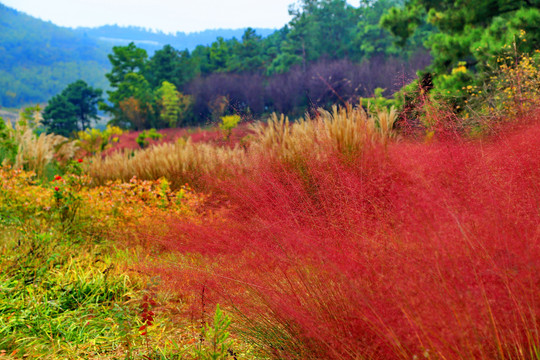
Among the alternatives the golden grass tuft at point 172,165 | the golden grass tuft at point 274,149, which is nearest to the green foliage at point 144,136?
the golden grass tuft at point 274,149

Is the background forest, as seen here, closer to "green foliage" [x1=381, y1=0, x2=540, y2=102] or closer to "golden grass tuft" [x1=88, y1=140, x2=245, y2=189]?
"golden grass tuft" [x1=88, y1=140, x2=245, y2=189]

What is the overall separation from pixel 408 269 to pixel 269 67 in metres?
41.5

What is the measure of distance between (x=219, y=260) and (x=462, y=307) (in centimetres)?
147

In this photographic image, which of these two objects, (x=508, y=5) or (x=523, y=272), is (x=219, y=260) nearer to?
(x=523, y=272)

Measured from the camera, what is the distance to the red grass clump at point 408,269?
55.8 inches

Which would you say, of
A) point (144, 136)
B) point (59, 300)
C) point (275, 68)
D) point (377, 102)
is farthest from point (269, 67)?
point (59, 300)

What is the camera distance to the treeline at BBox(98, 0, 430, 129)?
33.3 meters

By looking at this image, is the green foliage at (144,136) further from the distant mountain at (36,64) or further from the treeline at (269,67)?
the distant mountain at (36,64)

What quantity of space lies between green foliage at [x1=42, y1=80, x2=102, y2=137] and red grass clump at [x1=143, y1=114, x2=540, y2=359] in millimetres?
46493

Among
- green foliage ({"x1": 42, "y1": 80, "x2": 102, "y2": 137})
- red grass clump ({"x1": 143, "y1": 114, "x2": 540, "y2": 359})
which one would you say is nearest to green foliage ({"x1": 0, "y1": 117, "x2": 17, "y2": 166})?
red grass clump ({"x1": 143, "y1": 114, "x2": 540, "y2": 359})

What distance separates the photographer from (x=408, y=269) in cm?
155

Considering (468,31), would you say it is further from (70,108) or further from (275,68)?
(70,108)

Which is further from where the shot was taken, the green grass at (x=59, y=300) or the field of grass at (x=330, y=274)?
the green grass at (x=59, y=300)

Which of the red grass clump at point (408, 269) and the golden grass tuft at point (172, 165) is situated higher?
the red grass clump at point (408, 269)
